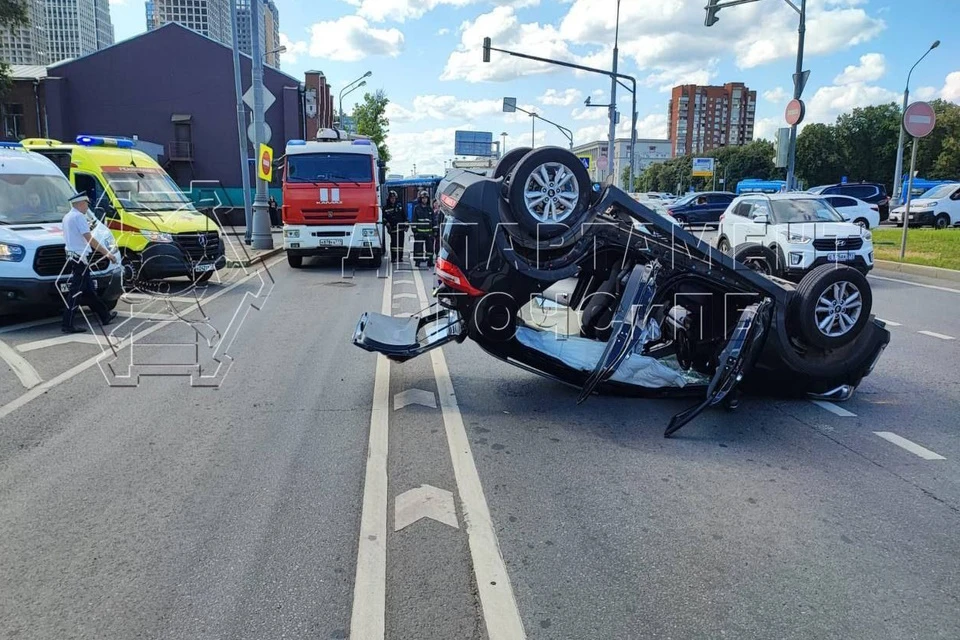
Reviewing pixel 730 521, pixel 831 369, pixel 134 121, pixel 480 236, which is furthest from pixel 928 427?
pixel 134 121

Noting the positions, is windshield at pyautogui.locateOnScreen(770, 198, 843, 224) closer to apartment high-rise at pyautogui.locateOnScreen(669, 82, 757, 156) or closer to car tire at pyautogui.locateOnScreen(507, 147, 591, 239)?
car tire at pyautogui.locateOnScreen(507, 147, 591, 239)

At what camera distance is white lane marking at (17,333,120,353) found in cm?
824

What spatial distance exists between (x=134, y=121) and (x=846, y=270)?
150ft

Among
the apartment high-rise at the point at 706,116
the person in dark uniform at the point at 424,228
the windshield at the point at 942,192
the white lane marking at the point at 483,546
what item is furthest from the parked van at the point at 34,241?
the apartment high-rise at the point at 706,116

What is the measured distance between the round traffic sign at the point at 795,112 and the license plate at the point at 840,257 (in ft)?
23.7

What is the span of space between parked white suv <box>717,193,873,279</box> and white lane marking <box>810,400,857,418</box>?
7.16 metres

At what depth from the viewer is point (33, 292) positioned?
9.27 meters

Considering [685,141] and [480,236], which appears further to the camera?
[685,141]

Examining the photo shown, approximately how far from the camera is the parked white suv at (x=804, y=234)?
14.1 metres

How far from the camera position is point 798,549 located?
12.2 ft

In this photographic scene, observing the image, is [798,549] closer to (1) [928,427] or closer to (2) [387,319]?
(1) [928,427]

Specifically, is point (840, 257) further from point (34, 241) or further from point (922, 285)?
point (34, 241)

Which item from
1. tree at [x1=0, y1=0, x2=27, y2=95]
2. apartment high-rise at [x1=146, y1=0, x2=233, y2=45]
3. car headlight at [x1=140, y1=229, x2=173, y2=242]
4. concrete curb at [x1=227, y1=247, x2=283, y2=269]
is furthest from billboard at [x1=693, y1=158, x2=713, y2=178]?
car headlight at [x1=140, y1=229, x2=173, y2=242]

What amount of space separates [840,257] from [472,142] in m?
64.6
